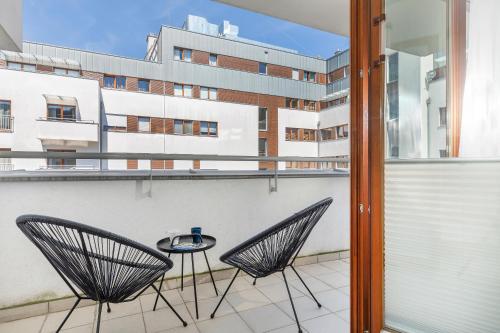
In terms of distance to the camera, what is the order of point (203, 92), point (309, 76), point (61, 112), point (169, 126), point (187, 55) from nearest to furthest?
1. point (61, 112)
2. point (169, 126)
3. point (187, 55)
4. point (203, 92)
5. point (309, 76)

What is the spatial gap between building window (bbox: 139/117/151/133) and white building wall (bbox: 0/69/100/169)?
1.18 ft

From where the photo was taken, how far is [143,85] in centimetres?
269

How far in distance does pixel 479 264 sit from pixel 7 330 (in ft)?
9.08

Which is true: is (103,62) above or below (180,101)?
above

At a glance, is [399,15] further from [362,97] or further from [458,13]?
[362,97]

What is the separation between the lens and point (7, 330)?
6.28 feet

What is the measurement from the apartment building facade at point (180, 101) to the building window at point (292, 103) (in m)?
0.01

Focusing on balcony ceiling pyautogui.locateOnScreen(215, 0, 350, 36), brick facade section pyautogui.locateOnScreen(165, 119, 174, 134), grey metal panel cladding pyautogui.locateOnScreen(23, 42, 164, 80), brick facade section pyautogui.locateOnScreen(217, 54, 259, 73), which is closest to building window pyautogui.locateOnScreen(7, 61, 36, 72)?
grey metal panel cladding pyautogui.locateOnScreen(23, 42, 164, 80)

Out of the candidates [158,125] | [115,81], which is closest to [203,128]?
[158,125]

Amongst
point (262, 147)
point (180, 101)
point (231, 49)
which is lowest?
point (262, 147)

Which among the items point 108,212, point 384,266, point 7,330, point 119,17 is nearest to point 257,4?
point 119,17

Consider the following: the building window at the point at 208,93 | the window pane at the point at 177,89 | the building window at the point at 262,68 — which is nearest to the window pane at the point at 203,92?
the building window at the point at 208,93

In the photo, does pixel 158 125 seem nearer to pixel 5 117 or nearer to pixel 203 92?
pixel 203 92

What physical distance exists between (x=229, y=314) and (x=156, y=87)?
208cm
